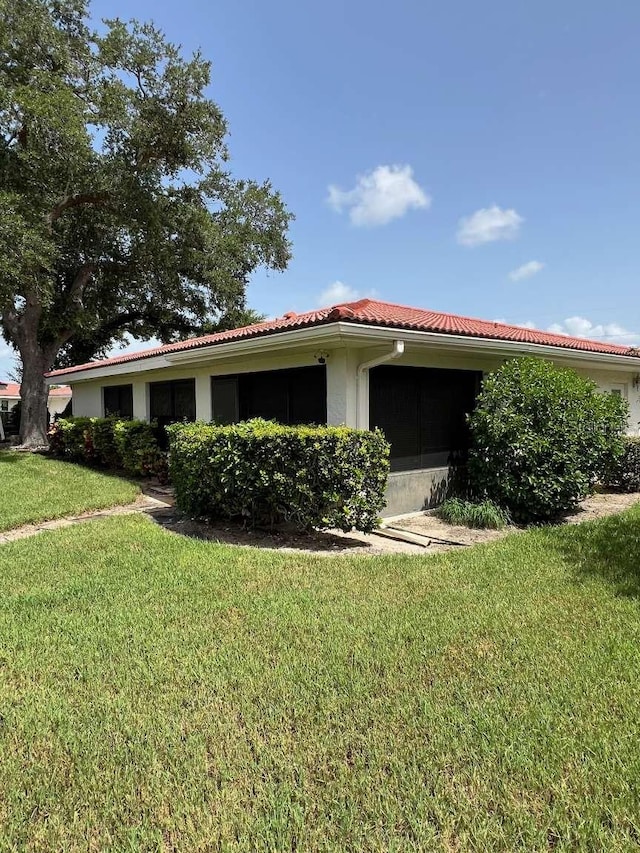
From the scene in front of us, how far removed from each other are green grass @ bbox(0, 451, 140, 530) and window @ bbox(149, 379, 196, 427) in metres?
2.09

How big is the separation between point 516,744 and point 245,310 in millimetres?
24056

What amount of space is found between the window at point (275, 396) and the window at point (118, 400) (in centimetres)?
585

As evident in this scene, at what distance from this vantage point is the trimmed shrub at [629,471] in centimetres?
1045

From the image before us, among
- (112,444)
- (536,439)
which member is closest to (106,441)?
(112,444)

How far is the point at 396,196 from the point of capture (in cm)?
1692

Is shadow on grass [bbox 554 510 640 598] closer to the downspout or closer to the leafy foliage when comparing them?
the downspout

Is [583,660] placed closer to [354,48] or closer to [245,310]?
[354,48]

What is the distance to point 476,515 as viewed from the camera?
7.59 metres

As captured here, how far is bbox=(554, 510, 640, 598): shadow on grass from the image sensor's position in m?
5.06

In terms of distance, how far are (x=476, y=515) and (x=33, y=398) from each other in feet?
59.4

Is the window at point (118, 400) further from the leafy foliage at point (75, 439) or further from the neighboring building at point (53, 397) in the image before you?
the neighboring building at point (53, 397)

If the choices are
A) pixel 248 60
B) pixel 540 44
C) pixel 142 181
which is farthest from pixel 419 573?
pixel 142 181

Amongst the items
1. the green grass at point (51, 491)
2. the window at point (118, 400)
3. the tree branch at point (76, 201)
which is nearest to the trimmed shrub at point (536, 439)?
the green grass at point (51, 491)

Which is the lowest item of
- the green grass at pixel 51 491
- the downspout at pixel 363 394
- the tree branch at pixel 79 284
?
the green grass at pixel 51 491
